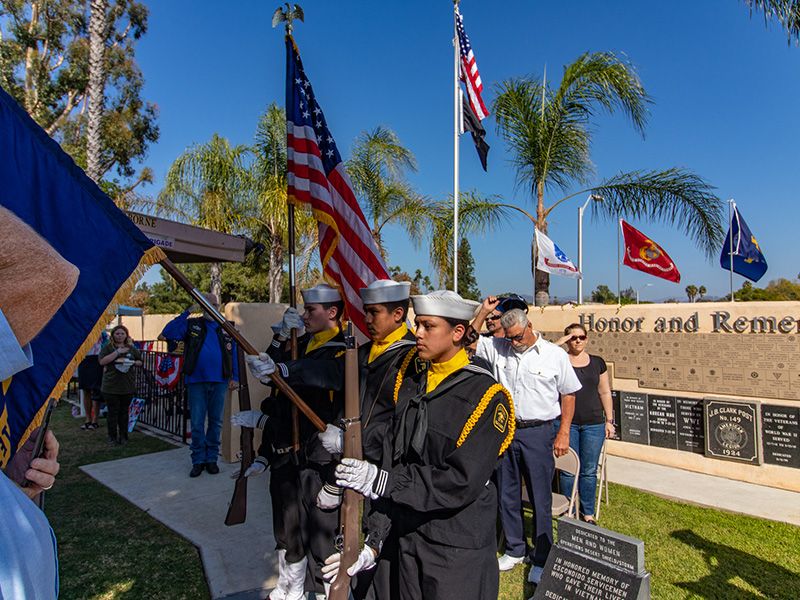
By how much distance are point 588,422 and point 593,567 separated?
1.87m

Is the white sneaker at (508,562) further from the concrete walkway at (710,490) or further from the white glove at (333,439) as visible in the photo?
the concrete walkway at (710,490)

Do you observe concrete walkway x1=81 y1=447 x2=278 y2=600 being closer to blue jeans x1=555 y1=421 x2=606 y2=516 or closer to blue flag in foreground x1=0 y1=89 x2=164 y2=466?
blue flag in foreground x1=0 y1=89 x2=164 y2=466

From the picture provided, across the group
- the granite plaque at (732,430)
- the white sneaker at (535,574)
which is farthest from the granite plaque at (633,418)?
the white sneaker at (535,574)

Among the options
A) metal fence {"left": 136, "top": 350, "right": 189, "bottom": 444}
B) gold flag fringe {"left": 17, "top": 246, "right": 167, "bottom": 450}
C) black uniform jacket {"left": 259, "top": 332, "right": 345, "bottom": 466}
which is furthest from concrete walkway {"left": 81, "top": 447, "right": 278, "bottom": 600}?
gold flag fringe {"left": 17, "top": 246, "right": 167, "bottom": 450}

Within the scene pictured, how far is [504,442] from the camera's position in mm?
2242

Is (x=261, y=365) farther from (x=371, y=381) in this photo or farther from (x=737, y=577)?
(x=737, y=577)

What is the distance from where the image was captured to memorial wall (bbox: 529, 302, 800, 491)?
5.75 metres

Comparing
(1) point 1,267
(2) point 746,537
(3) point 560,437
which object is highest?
(1) point 1,267

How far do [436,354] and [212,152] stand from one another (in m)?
15.1

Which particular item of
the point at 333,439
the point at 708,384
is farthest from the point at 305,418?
the point at 708,384

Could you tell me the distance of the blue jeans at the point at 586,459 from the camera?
4.48 metres

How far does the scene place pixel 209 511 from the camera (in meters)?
4.88

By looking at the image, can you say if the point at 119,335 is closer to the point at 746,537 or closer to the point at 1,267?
the point at 1,267


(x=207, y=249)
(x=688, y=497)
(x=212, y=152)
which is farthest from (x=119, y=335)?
(x=212, y=152)
